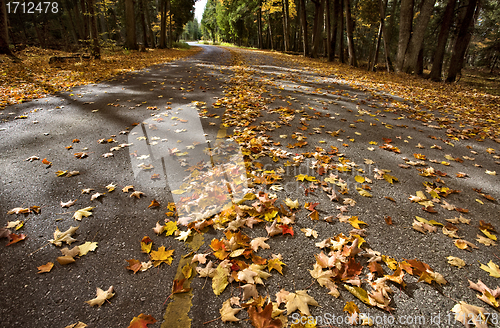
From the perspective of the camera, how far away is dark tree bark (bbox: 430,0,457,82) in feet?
39.0

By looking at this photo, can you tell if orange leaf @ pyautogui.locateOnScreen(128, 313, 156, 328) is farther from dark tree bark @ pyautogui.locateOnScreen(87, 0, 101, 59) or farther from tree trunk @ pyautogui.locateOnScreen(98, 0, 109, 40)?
tree trunk @ pyautogui.locateOnScreen(98, 0, 109, 40)

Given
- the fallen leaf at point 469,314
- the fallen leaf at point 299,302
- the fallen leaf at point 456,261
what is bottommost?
the fallen leaf at point 469,314

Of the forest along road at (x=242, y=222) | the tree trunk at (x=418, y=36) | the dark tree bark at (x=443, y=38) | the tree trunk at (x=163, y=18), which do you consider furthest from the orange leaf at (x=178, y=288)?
the tree trunk at (x=163, y=18)

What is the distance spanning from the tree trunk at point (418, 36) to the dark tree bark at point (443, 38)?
0.74 m

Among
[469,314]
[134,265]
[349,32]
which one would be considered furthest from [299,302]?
[349,32]

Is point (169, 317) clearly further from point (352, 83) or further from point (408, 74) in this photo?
point (408, 74)

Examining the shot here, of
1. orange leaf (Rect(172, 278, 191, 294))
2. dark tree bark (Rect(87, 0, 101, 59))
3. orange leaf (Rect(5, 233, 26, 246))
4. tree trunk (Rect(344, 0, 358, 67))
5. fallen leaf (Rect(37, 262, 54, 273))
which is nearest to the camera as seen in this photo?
orange leaf (Rect(172, 278, 191, 294))

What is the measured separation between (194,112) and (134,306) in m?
4.68

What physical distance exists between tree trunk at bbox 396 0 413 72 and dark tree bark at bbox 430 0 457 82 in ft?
5.12

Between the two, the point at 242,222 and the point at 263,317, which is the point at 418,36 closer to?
the point at 242,222

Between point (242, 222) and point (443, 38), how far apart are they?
1675cm

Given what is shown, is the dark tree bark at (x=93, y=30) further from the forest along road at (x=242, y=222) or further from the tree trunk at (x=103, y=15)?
the forest along road at (x=242, y=222)

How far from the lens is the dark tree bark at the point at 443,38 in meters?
11.9

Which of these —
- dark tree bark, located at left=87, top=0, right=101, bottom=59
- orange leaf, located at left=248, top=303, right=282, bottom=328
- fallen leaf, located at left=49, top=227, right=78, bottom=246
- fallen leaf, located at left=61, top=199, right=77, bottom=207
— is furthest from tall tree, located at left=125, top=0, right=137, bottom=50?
orange leaf, located at left=248, top=303, right=282, bottom=328
